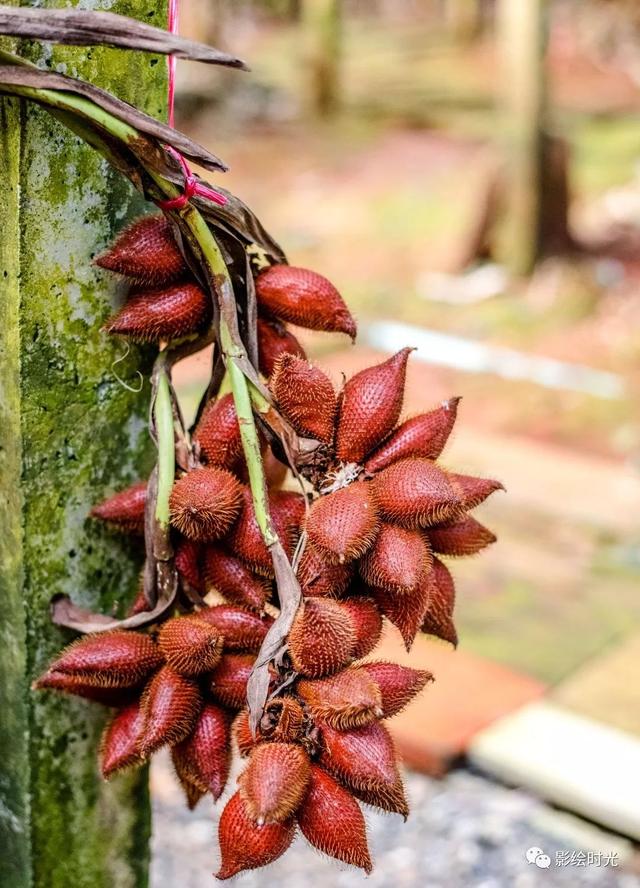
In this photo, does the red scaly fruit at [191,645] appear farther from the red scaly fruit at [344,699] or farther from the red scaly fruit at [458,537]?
the red scaly fruit at [458,537]

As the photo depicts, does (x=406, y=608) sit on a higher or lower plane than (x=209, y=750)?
higher

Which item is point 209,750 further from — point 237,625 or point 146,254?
point 146,254

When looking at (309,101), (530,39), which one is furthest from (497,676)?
(309,101)

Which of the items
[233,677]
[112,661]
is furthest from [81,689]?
[233,677]

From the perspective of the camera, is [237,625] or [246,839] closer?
[246,839]

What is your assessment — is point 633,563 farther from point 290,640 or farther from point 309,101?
point 309,101

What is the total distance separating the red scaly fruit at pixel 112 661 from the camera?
125 centimetres

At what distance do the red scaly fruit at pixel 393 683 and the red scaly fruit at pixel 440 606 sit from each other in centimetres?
9

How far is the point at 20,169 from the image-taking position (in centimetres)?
118

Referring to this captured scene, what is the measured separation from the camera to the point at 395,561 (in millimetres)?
1154

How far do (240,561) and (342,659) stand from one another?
18 centimetres

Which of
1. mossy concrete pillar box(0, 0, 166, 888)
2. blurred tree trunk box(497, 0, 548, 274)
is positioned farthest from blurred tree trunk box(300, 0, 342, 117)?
mossy concrete pillar box(0, 0, 166, 888)

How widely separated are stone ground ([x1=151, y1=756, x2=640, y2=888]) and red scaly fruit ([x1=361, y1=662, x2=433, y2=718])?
1.21 metres

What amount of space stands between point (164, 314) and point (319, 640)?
0.37 meters
